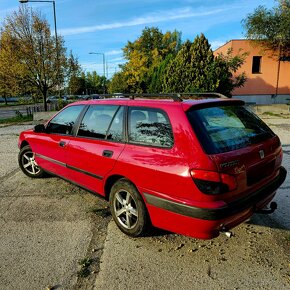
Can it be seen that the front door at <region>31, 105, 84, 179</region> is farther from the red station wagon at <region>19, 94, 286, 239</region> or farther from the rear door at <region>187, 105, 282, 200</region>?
the rear door at <region>187, 105, 282, 200</region>

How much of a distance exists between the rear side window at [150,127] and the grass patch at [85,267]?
4.47 feet

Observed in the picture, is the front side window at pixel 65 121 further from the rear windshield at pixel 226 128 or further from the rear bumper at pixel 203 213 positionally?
the rear windshield at pixel 226 128

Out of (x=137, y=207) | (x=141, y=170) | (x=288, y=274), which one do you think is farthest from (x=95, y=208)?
(x=288, y=274)

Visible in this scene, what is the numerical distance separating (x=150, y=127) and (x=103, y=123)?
0.88 metres

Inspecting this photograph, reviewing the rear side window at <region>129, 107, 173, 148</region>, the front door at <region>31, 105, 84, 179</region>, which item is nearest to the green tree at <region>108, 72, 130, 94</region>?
the front door at <region>31, 105, 84, 179</region>

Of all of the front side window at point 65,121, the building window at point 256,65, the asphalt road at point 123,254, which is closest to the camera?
the asphalt road at point 123,254

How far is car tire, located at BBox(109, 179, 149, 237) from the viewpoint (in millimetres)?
3227

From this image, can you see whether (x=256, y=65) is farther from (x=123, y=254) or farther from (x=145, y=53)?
(x=123, y=254)

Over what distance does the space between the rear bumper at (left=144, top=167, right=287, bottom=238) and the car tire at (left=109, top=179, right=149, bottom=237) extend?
0.15 metres

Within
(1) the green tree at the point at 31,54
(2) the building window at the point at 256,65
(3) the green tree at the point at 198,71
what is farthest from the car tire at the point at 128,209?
(2) the building window at the point at 256,65

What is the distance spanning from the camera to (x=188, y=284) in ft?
8.74

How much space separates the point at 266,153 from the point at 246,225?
1.07m

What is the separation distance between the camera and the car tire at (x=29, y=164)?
562cm

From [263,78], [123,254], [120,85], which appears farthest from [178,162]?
[120,85]
